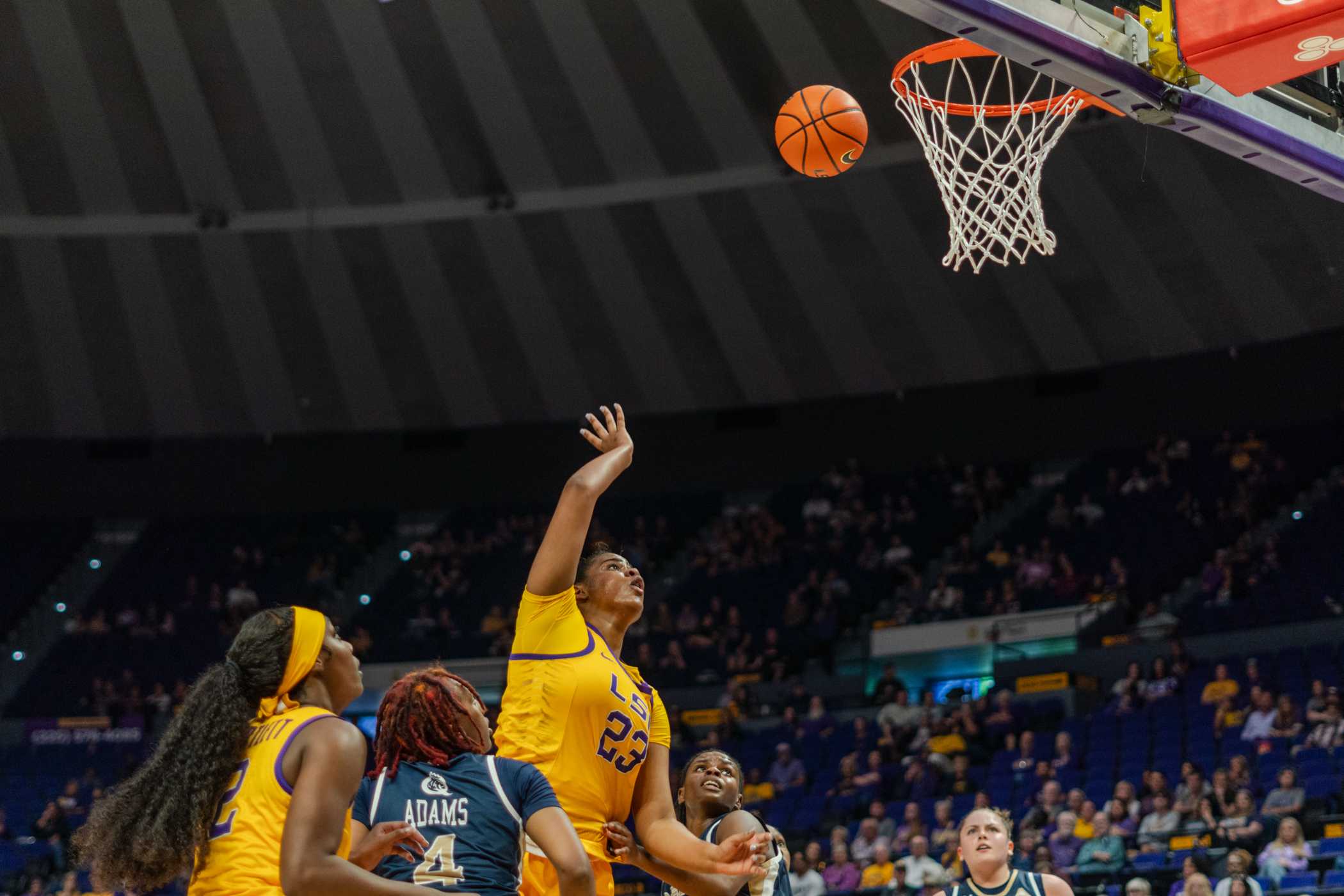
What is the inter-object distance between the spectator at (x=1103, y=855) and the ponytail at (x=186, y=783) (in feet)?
33.8

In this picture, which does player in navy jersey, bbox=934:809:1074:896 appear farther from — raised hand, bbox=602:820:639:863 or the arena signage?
the arena signage

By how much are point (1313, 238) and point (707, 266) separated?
27.5 feet

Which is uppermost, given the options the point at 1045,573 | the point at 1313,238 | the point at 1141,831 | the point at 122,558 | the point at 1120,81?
the point at 1313,238

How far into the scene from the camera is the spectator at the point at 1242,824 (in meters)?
12.5

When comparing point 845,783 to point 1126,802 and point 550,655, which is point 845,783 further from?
point 550,655

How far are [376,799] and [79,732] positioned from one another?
66.0 ft

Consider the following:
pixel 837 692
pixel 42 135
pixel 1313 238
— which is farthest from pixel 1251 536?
pixel 42 135

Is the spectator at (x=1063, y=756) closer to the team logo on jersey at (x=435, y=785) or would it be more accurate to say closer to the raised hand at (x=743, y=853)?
the raised hand at (x=743, y=853)

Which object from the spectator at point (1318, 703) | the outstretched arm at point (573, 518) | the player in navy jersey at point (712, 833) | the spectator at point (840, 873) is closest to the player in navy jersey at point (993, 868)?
the player in navy jersey at point (712, 833)

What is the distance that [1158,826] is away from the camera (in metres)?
13.4

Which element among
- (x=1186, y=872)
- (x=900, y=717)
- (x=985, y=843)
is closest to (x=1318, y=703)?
(x=1186, y=872)

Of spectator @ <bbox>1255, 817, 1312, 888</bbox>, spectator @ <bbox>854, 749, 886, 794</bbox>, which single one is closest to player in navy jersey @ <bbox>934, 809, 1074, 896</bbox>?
spectator @ <bbox>1255, 817, 1312, 888</bbox>

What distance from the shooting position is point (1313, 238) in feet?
68.3

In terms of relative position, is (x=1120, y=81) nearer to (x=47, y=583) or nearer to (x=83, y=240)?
(x=83, y=240)
